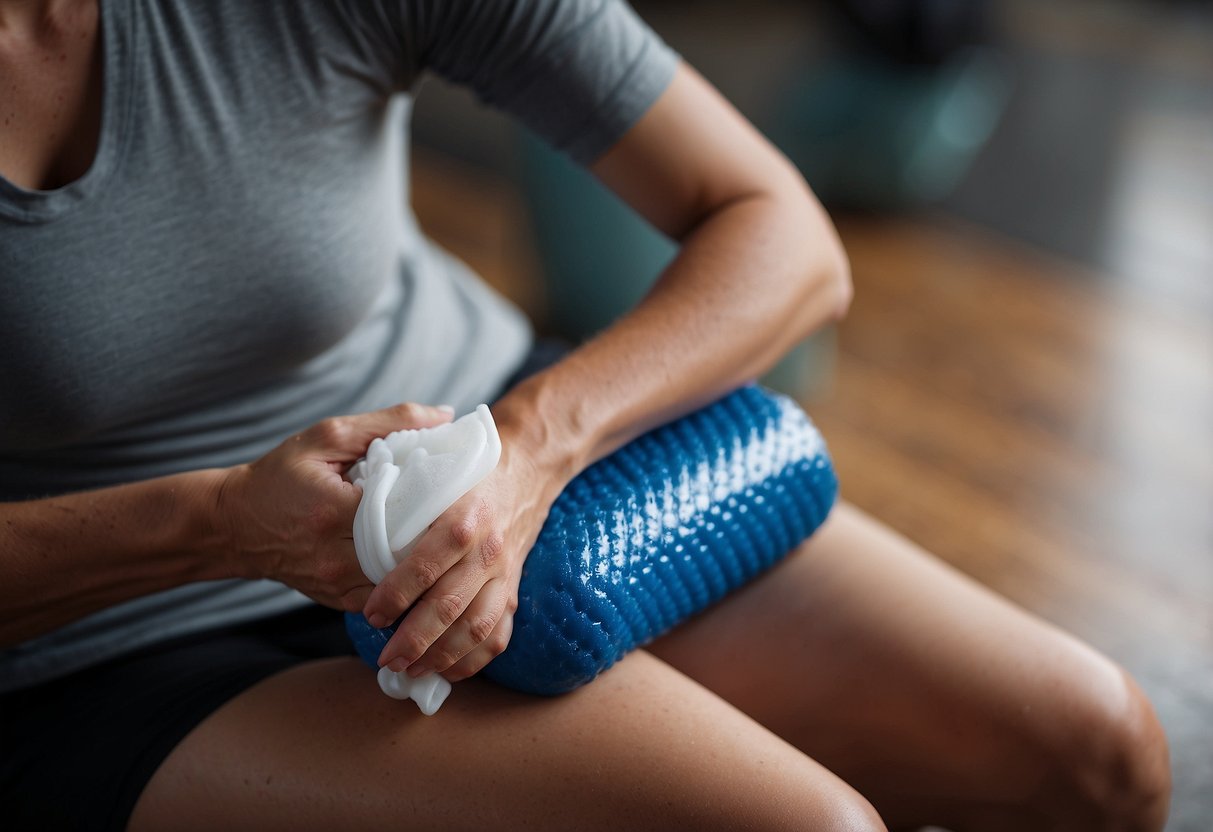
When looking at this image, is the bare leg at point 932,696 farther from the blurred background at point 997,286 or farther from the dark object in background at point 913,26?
the dark object in background at point 913,26

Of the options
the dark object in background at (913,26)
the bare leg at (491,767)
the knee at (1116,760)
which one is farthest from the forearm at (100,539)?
the dark object in background at (913,26)

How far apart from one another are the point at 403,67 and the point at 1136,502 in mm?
1313

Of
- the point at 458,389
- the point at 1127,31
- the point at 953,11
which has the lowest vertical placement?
the point at 1127,31

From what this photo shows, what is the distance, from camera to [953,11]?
2.68 m

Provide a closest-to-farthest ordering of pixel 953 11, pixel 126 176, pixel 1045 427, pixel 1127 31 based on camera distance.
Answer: pixel 126 176, pixel 1045 427, pixel 953 11, pixel 1127 31

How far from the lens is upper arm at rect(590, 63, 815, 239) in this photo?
A: 88cm

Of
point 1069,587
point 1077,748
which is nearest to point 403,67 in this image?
point 1077,748

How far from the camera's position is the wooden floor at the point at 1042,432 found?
1482mm

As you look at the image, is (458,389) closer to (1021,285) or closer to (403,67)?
(403,67)

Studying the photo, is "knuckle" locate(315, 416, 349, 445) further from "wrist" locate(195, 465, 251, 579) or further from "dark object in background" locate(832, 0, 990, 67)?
"dark object in background" locate(832, 0, 990, 67)

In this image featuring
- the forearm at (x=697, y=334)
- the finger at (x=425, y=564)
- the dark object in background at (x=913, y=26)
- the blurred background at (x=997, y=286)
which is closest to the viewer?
the finger at (x=425, y=564)

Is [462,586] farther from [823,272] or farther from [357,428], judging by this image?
[823,272]

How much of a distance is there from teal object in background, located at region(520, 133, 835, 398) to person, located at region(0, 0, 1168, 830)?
893 millimetres

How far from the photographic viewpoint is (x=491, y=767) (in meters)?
0.70
